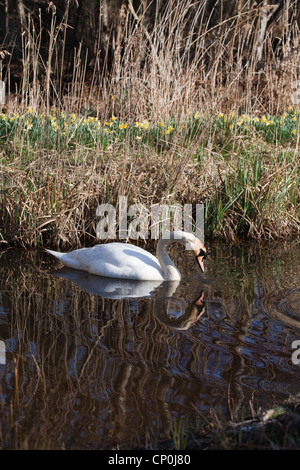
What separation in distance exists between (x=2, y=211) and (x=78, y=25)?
1008cm

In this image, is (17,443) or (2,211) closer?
(17,443)

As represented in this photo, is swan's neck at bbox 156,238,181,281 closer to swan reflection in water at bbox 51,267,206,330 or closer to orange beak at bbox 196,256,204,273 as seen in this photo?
swan reflection in water at bbox 51,267,206,330

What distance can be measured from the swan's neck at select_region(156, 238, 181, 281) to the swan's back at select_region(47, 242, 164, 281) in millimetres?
55

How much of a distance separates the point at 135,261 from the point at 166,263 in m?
0.29

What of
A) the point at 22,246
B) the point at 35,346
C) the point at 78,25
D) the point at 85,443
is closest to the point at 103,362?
the point at 35,346

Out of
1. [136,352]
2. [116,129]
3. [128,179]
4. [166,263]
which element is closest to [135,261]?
[166,263]

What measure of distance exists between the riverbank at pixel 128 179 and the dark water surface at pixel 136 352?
2.20ft

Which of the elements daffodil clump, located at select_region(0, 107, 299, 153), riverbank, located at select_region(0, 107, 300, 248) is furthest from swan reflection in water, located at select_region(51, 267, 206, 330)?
daffodil clump, located at select_region(0, 107, 299, 153)

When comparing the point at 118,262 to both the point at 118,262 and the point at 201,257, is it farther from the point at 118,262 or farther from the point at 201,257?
the point at 201,257

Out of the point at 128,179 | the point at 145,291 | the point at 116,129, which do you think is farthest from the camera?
the point at 116,129

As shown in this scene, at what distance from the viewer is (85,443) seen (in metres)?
2.90

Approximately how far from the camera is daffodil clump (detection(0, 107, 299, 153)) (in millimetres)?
Answer: 7145

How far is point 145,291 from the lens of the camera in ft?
17.9

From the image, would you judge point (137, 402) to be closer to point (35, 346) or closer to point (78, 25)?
point (35, 346)
